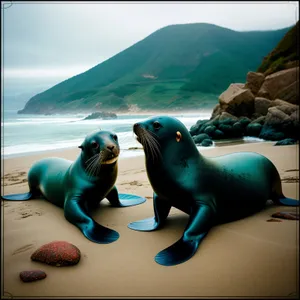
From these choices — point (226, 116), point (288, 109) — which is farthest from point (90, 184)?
point (226, 116)

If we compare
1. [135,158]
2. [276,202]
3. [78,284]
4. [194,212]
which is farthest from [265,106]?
[78,284]

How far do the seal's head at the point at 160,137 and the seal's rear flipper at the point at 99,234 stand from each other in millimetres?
754

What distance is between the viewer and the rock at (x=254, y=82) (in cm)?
1732

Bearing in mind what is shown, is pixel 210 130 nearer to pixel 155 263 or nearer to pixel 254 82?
pixel 254 82

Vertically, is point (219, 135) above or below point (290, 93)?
below

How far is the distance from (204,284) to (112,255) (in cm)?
82

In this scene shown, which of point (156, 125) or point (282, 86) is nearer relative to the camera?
point (156, 125)

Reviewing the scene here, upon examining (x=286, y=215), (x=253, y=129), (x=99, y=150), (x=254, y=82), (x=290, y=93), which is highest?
(x=254, y=82)

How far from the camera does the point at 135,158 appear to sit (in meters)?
7.81

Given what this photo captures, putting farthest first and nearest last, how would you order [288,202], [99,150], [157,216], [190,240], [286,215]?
[99,150]
[288,202]
[157,216]
[286,215]
[190,240]

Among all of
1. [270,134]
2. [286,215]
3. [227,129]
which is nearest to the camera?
[286,215]

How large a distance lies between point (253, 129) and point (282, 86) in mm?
4177

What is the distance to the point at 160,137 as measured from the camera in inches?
118

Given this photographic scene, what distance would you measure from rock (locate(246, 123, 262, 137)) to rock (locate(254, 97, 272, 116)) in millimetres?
2444
